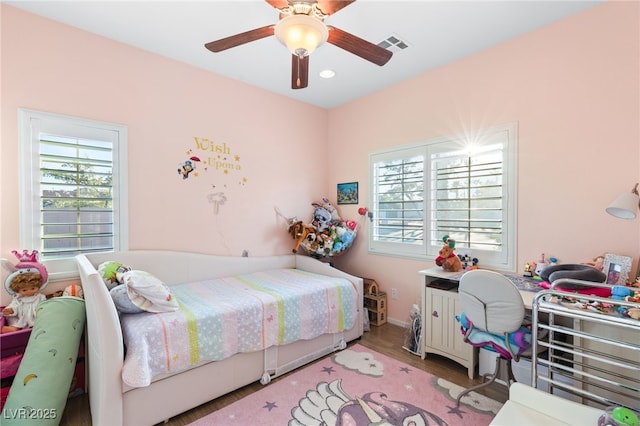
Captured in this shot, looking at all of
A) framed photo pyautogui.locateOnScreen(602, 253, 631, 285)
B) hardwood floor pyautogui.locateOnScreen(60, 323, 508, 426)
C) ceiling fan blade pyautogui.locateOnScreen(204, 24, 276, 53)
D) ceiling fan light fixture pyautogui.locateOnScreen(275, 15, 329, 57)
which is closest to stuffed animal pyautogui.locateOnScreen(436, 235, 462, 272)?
hardwood floor pyautogui.locateOnScreen(60, 323, 508, 426)

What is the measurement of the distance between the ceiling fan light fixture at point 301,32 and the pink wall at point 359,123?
65.1 inches

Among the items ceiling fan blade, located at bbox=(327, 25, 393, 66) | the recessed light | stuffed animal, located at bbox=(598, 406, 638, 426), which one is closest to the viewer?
stuffed animal, located at bbox=(598, 406, 638, 426)

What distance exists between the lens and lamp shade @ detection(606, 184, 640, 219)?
172 cm

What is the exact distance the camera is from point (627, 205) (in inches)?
68.0

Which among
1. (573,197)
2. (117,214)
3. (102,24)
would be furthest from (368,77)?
(117,214)

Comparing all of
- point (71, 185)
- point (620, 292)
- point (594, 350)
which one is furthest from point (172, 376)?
point (620, 292)

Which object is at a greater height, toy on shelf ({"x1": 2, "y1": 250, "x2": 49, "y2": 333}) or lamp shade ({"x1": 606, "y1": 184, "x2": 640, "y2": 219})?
lamp shade ({"x1": 606, "y1": 184, "x2": 640, "y2": 219})

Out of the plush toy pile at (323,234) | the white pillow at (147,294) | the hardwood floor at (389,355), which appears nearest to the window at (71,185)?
the white pillow at (147,294)

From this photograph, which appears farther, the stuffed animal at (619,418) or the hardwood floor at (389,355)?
the hardwood floor at (389,355)

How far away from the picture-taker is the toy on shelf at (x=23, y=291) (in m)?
1.89

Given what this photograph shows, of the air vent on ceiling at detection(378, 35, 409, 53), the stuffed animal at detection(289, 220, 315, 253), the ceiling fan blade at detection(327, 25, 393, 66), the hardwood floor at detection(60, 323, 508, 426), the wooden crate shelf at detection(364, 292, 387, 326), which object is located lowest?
the hardwood floor at detection(60, 323, 508, 426)

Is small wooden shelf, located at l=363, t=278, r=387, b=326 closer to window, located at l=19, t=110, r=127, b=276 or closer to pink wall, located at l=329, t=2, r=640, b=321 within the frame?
pink wall, located at l=329, t=2, r=640, b=321

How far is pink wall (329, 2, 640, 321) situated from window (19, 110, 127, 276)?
280 cm

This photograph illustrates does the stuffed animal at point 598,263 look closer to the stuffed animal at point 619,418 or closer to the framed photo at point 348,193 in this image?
the stuffed animal at point 619,418
